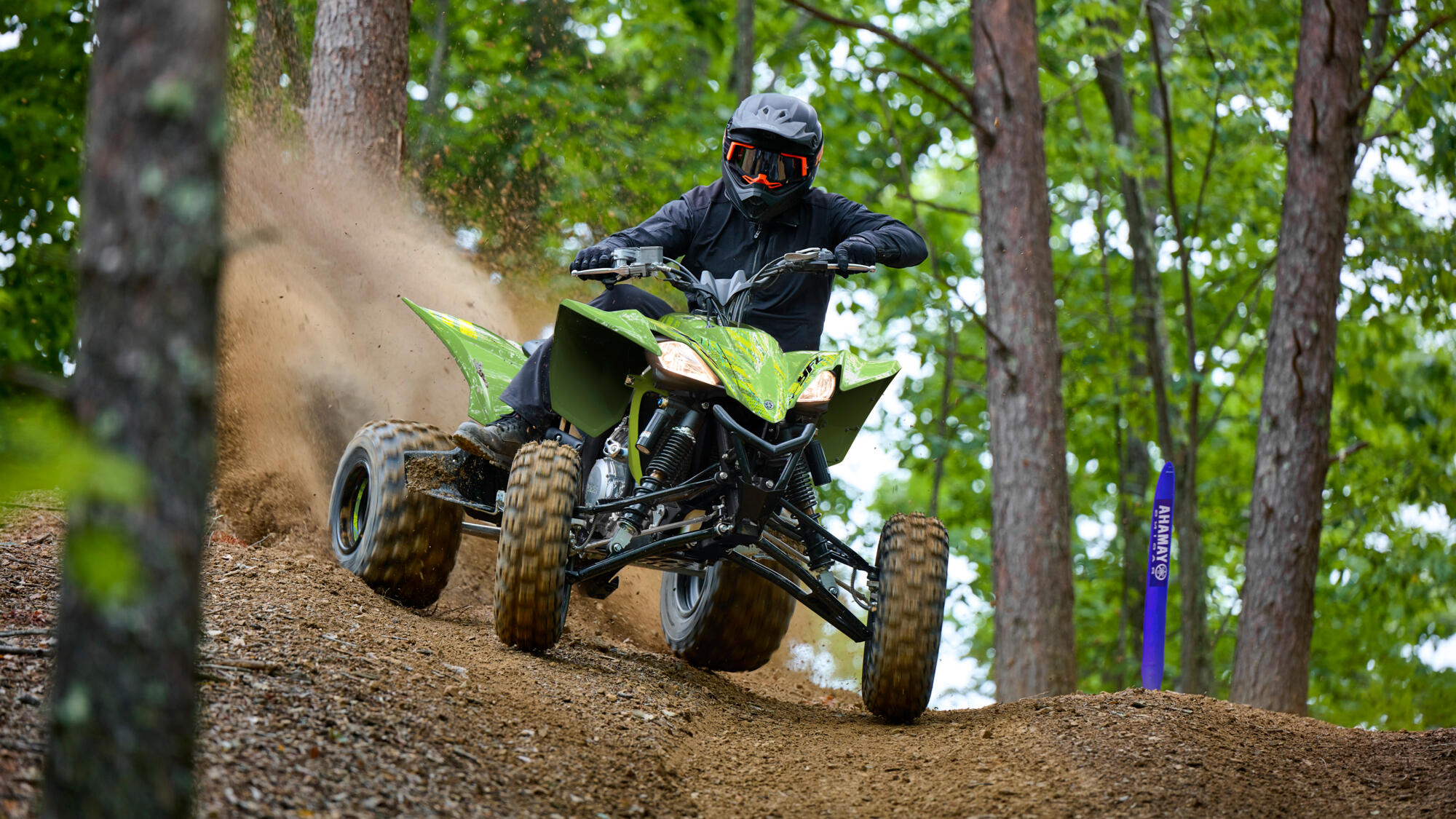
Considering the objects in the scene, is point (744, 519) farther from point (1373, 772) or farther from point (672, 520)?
point (1373, 772)

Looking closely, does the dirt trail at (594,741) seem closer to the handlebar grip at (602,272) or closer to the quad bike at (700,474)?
the quad bike at (700,474)

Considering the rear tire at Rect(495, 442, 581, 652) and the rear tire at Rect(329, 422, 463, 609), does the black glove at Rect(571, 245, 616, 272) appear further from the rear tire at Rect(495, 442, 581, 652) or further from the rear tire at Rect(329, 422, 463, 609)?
the rear tire at Rect(329, 422, 463, 609)

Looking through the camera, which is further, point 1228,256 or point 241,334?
point 1228,256

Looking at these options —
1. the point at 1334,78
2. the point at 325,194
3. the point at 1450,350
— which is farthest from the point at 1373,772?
the point at 1450,350

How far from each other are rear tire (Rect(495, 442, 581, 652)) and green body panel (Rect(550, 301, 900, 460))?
42 cm

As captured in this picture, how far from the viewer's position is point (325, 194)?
27.7ft

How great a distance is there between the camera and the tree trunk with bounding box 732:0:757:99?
1291 cm

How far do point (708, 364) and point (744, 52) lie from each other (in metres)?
9.12

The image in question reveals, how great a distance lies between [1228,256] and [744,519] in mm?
13162

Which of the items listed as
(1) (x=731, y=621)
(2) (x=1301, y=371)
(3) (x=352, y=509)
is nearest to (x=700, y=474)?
(1) (x=731, y=621)

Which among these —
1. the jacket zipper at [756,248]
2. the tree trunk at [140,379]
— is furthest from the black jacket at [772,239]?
the tree trunk at [140,379]

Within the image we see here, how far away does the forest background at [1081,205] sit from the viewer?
9602mm

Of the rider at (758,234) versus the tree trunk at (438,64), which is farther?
the tree trunk at (438,64)

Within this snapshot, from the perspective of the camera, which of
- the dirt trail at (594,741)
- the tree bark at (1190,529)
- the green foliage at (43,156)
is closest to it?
the dirt trail at (594,741)
